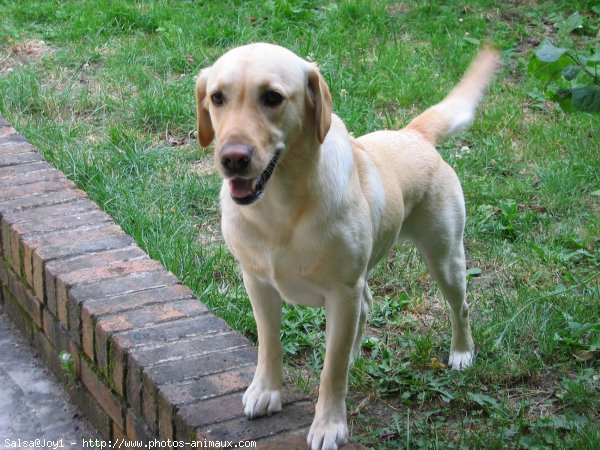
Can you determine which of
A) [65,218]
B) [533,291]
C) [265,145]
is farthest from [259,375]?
[533,291]

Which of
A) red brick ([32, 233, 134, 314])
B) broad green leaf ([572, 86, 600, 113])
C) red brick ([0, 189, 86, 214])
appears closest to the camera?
broad green leaf ([572, 86, 600, 113])

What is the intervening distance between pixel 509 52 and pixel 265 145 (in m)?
4.29

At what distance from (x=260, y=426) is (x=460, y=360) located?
3.90 feet

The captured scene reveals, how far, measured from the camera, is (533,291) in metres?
3.90

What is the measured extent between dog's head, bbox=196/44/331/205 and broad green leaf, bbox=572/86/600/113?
79 cm

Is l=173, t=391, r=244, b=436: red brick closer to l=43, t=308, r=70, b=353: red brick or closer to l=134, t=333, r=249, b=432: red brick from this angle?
l=134, t=333, r=249, b=432: red brick

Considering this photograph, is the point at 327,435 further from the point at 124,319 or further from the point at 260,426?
the point at 124,319

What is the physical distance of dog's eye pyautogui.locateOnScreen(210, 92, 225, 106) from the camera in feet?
8.27

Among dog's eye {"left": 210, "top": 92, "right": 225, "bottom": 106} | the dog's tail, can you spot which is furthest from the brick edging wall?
the dog's tail

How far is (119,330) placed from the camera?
2.92 metres

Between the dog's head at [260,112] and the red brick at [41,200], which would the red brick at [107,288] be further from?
the dog's head at [260,112]

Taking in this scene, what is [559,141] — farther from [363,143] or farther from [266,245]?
[266,245]

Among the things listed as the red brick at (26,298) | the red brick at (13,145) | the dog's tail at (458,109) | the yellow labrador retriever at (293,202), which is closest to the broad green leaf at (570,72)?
the yellow labrador retriever at (293,202)

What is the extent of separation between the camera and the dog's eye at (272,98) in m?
2.48
